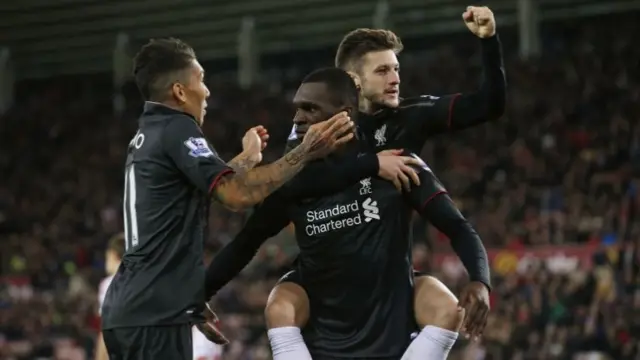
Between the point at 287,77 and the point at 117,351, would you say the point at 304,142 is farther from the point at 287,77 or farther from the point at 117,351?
the point at 287,77

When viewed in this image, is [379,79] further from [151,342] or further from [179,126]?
[151,342]

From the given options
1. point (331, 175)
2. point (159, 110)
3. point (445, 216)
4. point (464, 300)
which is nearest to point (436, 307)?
point (464, 300)

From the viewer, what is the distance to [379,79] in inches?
187

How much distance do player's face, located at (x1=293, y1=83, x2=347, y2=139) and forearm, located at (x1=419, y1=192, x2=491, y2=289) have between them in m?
0.54

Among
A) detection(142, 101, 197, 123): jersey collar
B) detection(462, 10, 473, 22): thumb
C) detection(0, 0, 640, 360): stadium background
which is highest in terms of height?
detection(462, 10, 473, 22): thumb

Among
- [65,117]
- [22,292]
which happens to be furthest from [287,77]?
[22,292]

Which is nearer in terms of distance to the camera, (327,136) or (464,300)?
(327,136)

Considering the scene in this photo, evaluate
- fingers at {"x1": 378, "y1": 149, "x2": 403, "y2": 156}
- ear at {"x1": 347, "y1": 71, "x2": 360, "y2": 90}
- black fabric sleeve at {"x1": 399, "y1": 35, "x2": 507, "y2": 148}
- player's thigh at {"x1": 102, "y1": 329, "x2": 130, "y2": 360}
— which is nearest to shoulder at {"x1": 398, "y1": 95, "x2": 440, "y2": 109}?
black fabric sleeve at {"x1": 399, "y1": 35, "x2": 507, "y2": 148}

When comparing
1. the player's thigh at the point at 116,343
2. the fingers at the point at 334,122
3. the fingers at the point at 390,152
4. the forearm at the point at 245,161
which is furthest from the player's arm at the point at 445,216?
the player's thigh at the point at 116,343

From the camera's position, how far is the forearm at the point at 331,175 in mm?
4398

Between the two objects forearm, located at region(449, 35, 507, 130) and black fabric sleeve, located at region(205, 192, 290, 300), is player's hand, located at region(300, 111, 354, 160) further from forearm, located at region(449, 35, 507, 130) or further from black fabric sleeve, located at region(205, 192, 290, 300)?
forearm, located at region(449, 35, 507, 130)

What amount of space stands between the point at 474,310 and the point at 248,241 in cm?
101

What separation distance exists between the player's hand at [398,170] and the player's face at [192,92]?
2.44ft

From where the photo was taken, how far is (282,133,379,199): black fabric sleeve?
4.40 meters
